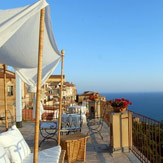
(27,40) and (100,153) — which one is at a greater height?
(27,40)

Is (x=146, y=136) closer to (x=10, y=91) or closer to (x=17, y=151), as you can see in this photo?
(x=17, y=151)

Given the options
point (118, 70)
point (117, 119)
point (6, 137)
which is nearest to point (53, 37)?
point (6, 137)

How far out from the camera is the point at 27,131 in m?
7.21

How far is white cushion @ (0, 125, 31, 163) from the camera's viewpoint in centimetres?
284

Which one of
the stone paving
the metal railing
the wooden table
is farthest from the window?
the metal railing

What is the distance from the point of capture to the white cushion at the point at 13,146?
112 inches

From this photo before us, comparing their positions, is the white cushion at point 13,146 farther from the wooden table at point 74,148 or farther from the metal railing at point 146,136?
the metal railing at point 146,136

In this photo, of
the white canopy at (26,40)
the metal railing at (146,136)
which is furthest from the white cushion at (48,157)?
the white canopy at (26,40)

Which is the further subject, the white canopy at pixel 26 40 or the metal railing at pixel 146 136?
the metal railing at pixel 146 136

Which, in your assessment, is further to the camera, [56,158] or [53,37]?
[53,37]

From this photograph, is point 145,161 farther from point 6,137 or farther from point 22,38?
point 22,38

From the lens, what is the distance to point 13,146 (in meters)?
2.92

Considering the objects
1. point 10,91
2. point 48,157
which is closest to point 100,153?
point 48,157

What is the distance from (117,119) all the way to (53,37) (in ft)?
8.63
